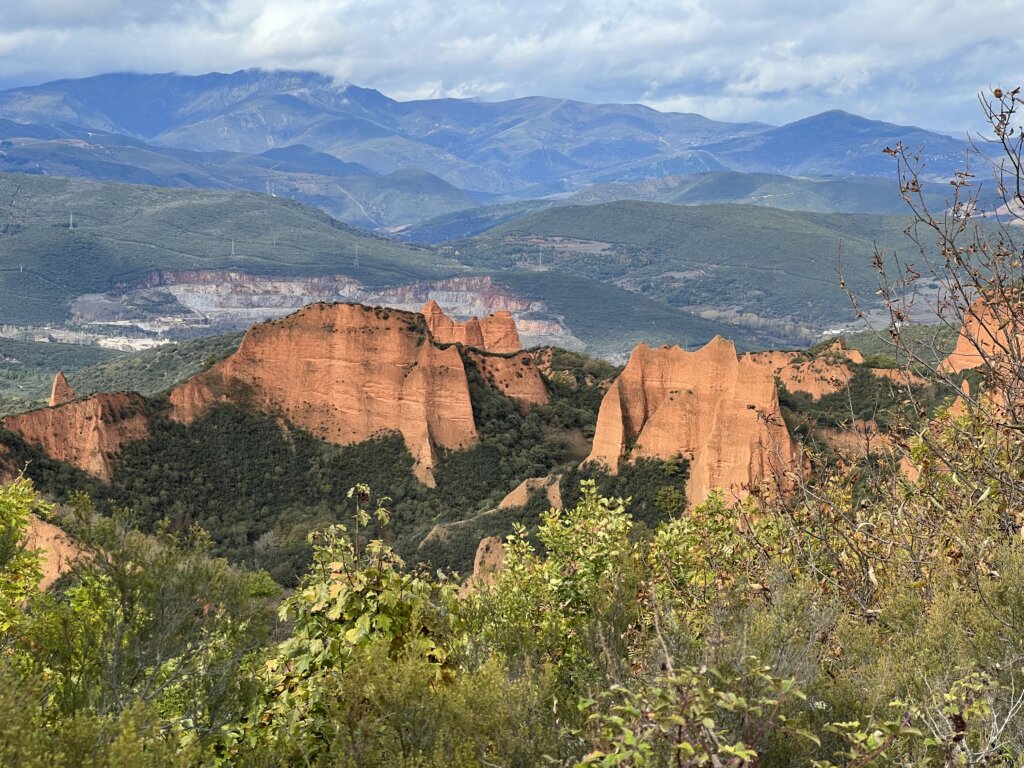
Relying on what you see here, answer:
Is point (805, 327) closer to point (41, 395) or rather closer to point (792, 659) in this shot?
point (41, 395)

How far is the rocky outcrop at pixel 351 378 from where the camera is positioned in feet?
177

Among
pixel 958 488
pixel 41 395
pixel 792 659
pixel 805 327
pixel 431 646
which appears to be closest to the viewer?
pixel 792 659

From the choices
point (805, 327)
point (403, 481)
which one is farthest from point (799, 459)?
point (805, 327)

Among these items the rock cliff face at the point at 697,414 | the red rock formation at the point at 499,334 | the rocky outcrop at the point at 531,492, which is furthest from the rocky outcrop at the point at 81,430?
the red rock formation at the point at 499,334

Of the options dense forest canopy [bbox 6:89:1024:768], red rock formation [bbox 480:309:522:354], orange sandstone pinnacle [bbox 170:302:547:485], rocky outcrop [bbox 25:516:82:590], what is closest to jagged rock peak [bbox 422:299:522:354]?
red rock formation [bbox 480:309:522:354]

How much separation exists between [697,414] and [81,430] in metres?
31.7

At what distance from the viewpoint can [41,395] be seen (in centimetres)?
7862

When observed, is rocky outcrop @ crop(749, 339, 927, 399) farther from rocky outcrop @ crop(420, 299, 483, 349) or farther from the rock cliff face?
rocky outcrop @ crop(420, 299, 483, 349)

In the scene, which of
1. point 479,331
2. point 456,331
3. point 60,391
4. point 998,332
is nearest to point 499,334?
point 479,331

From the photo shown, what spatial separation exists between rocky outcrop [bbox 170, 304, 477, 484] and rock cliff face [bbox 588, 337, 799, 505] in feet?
35.8

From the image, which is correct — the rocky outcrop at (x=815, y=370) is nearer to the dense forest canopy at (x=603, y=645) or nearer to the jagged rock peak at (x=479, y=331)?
the jagged rock peak at (x=479, y=331)

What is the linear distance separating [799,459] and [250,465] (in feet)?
144

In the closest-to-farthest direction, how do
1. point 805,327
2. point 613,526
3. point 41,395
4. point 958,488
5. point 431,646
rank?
point 431,646, point 958,488, point 613,526, point 41,395, point 805,327

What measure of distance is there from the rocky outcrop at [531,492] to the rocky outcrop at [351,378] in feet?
28.9
